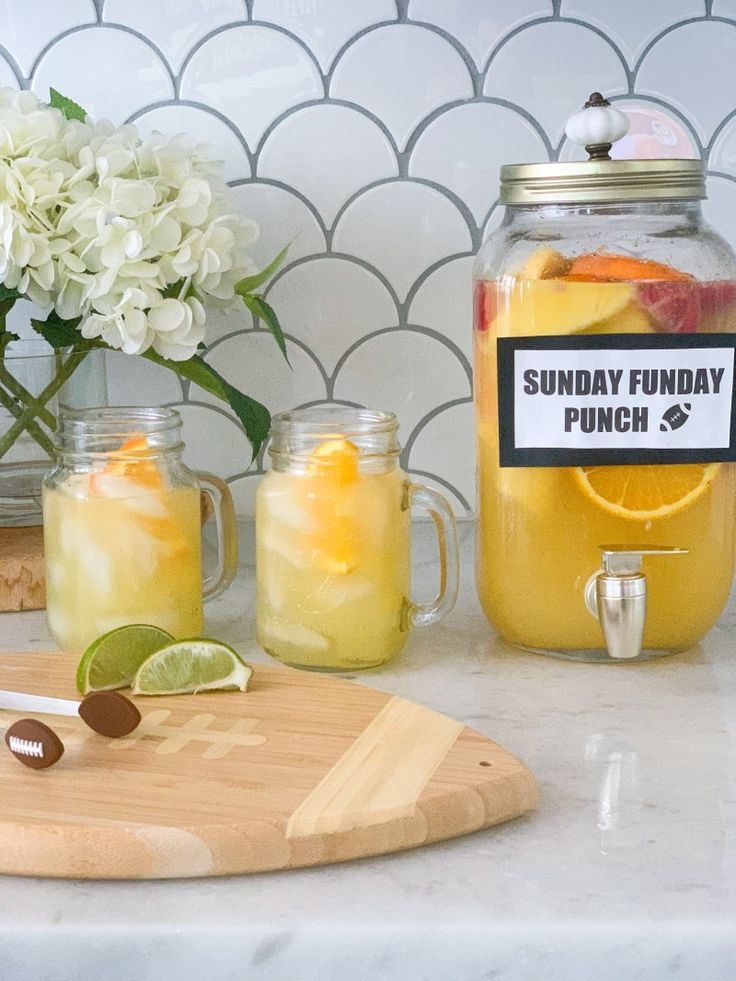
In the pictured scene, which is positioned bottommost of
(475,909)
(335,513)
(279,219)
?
(475,909)

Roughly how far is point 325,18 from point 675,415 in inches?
21.3

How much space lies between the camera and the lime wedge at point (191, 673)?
2.65ft

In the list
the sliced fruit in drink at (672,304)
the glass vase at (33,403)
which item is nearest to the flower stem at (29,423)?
the glass vase at (33,403)

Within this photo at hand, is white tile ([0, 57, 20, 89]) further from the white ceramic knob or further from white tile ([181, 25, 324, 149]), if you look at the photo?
the white ceramic knob

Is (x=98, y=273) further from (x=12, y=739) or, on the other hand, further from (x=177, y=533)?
(x=12, y=739)

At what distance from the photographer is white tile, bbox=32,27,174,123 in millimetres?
1145

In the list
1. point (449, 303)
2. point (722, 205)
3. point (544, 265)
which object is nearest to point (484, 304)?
point (544, 265)

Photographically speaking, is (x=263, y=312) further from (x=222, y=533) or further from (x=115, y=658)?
(x=115, y=658)

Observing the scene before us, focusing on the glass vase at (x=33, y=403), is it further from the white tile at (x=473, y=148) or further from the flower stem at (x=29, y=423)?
the white tile at (x=473, y=148)

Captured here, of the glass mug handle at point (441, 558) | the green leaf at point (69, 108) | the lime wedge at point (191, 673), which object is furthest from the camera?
the green leaf at point (69, 108)

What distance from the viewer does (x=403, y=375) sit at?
1.20m

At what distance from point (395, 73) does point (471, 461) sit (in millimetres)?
384

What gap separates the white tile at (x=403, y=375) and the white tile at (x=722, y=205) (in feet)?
0.93

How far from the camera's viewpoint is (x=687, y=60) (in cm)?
113
